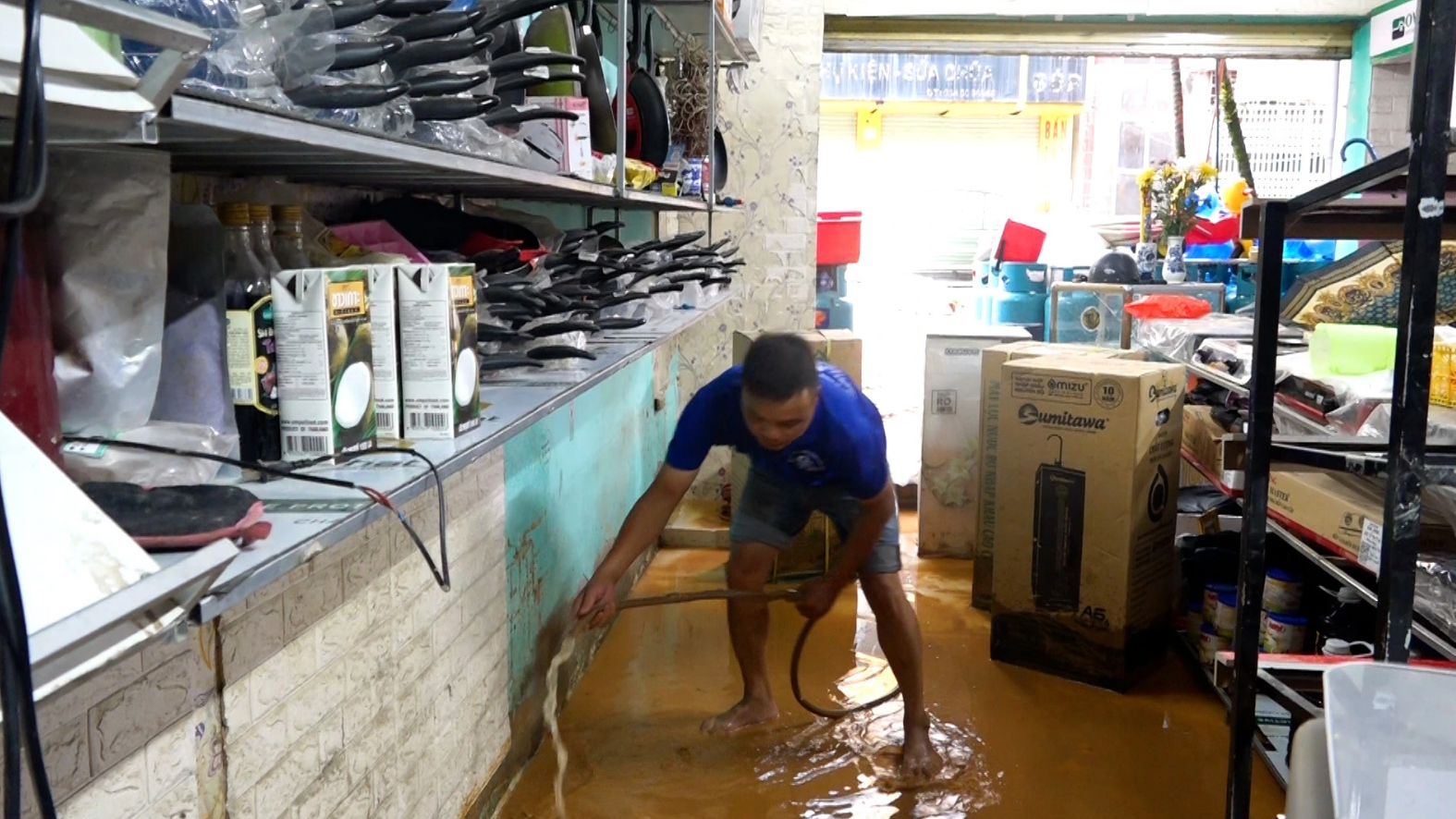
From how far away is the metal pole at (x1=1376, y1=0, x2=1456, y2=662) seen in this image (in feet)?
4.57

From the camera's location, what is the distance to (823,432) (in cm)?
253

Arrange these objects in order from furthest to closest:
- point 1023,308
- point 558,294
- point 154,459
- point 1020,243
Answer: point 1020,243, point 1023,308, point 558,294, point 154,459

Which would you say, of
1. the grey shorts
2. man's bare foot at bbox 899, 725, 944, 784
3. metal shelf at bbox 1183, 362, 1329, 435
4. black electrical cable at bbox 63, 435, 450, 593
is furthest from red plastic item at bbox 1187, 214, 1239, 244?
black electrical cable at bbox 63, 435, 450, 593

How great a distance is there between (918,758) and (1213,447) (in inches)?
52.1

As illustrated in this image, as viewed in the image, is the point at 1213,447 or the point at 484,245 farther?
the point at 1213,447

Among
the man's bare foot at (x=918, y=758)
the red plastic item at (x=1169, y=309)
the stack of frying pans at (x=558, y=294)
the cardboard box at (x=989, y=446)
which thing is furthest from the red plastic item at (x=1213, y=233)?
the stack of frying pans at (x=558, y=294)

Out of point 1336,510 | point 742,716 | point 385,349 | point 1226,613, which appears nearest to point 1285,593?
point 1226,613

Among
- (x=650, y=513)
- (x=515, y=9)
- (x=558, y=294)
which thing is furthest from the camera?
(x=650, y=513)

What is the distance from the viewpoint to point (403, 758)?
190cm

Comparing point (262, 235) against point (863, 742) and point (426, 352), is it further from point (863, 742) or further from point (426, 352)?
point (863, 742)

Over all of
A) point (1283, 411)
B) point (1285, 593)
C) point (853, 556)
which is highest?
point (1283, 411)

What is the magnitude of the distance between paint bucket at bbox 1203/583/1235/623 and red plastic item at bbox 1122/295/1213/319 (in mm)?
1324

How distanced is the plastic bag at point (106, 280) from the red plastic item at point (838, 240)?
5269mm

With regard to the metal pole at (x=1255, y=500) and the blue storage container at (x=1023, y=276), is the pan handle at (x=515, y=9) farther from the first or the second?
the blue storage container at (x=1023, y=276)
